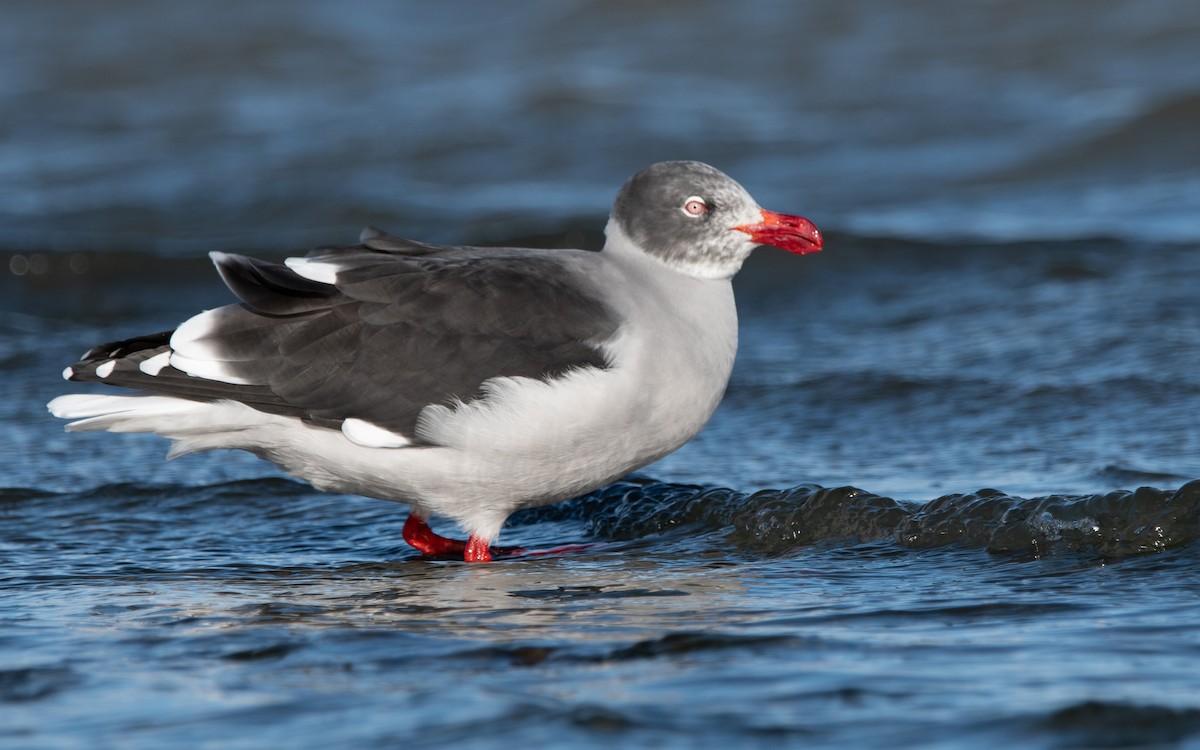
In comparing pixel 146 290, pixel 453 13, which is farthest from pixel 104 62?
pixel 146 290

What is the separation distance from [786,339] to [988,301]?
1279 mm

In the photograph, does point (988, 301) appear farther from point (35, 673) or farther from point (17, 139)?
point (17, 139)

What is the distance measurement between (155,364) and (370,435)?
816mm

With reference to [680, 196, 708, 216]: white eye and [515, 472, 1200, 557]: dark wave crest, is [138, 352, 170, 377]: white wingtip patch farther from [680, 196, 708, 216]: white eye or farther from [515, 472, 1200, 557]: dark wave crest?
[680, 196, 708, 216]: white eye

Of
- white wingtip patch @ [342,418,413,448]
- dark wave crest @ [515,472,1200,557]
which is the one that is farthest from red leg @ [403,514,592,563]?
white wingtip patch @ [342,418,413,448]

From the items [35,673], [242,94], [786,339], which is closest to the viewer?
[35,673]

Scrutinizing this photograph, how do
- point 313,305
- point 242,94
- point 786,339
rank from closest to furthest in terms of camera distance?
point 313,305, point 786,339, point 242,94

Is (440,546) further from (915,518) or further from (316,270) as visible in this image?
(915,518)

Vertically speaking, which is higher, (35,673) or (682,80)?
(682,80)

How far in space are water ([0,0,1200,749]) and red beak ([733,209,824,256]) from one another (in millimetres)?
945

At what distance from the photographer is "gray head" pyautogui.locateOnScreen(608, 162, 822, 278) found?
5930 millimetres

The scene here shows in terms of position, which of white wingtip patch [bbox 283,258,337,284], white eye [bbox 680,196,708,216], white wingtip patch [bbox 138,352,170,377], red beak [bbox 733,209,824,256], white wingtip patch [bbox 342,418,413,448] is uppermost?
white eye [bbox 680,196,708,216]

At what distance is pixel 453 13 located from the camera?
63.6ft

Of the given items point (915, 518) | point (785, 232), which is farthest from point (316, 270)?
point (915, 518)
